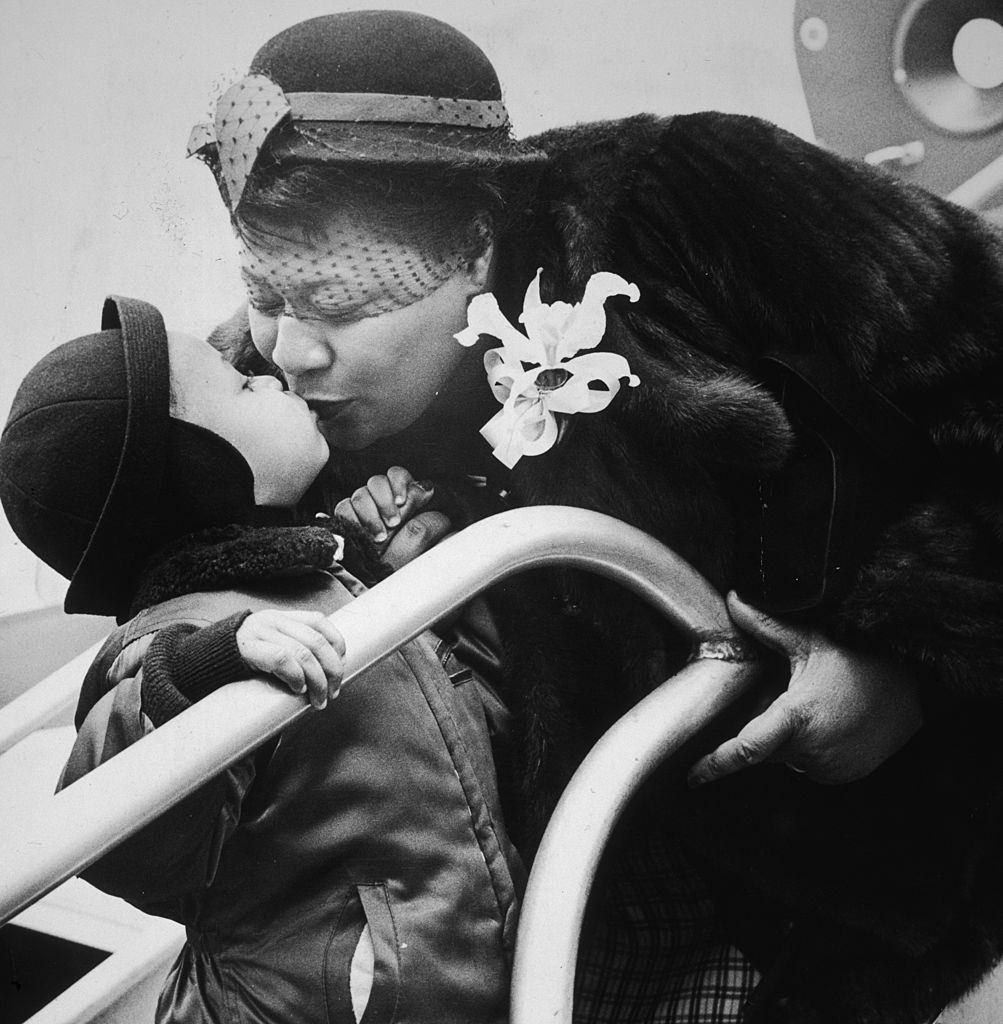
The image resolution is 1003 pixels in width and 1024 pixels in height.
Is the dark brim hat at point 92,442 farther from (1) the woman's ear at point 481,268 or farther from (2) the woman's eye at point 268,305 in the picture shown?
(1) the woman's ear at point 481,268

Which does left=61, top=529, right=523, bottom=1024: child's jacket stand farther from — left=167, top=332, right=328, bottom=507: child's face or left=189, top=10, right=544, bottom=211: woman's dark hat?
left=189, top=10, right=544, bottom=211: woman's dark hat

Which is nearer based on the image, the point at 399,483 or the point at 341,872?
the point at 341,872

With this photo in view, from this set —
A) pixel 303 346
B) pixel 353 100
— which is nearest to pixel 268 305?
pixel 303 346

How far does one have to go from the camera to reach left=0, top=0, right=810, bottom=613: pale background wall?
0.93m

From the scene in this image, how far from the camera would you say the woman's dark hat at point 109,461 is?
0.69 m

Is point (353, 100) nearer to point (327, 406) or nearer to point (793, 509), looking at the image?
point (327, 406)

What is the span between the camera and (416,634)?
26.0 inches

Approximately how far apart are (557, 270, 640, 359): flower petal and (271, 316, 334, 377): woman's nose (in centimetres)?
17

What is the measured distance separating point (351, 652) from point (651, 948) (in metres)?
0.46

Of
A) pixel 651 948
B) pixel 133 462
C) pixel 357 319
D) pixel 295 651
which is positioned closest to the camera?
pixel 295 651

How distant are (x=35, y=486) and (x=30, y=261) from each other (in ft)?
1.07

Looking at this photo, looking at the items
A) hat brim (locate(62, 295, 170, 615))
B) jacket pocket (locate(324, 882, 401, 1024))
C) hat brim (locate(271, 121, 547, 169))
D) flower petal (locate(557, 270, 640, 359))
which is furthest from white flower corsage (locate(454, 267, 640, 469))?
jacket pocket (locate(324, 882, 401, 1024))


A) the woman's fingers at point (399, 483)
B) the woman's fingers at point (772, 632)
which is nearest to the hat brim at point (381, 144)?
the woman's fingers at point (399, 483)

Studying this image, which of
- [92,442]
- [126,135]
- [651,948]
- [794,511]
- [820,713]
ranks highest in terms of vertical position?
[126,135]
